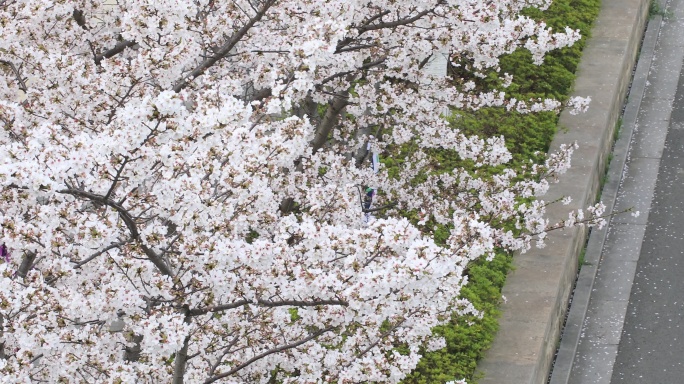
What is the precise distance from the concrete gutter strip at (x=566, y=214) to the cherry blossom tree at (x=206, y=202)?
3.04ft

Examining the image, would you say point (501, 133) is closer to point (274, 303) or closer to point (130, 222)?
point (274, 303)

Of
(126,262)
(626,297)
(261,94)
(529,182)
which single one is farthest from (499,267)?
(126,262)

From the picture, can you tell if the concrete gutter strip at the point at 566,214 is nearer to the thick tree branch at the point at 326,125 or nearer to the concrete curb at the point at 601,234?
the concrete curb at the point at 601,234

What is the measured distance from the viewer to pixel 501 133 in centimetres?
1407

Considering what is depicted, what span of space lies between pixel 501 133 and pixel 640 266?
2350 millimetres

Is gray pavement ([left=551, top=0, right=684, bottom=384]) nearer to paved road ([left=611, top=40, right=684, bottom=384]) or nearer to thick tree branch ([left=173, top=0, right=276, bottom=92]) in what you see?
paved road ([left=611, top=40, right=684, bottom=384])

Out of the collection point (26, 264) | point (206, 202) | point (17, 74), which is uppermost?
point (17, 74)

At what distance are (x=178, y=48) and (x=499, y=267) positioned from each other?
483 cm

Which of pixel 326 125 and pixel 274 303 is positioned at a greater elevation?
pixel 326 125

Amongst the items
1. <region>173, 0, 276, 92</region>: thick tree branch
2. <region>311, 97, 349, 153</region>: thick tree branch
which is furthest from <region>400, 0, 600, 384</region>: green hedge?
<region>173, 0, 276, 92</region>: thick tree branch

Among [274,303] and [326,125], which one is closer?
[274,303]

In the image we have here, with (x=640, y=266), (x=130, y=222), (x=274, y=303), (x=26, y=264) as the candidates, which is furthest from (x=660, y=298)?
(x=130, y=222)

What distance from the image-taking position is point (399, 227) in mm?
6633

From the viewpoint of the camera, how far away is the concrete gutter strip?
1042cm
